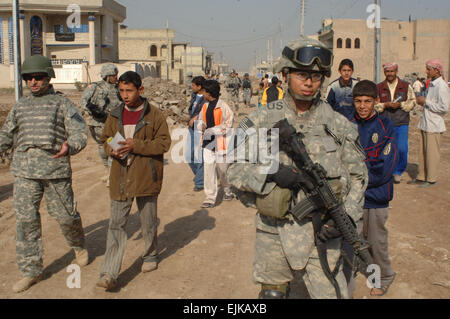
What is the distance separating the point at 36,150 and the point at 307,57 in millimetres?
2882

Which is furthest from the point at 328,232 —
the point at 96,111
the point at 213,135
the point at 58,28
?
the point at 58,28

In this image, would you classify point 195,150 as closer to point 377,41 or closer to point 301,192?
point 301,192

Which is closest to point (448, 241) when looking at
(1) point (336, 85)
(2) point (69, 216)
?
(1) point (336, 85)

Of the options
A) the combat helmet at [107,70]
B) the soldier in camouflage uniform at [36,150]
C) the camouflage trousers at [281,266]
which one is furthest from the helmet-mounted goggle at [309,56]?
the combat helmet at [107,70]

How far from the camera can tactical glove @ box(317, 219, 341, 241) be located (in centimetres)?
258

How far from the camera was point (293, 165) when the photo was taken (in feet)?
8.83

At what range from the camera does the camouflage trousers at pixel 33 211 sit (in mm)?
4184

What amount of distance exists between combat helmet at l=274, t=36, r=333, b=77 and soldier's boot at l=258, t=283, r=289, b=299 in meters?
1.38

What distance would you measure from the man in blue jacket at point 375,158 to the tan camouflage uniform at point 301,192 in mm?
1095

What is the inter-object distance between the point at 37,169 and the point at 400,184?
6.38m

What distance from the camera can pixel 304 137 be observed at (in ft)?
8.93

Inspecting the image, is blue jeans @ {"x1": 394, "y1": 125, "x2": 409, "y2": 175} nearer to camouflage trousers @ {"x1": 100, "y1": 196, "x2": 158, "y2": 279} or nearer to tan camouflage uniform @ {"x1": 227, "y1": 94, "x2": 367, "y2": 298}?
camouflage trousers @ {"x1": 100, "y1": 196, "x2": 158, "y2": 279}

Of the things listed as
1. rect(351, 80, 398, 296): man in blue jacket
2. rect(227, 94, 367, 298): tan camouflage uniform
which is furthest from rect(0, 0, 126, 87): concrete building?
rect(227, 94, 367, 298): tan camouflage uniform

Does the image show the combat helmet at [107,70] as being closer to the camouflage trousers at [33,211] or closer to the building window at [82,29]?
the camouflage trousers at [33,211]
